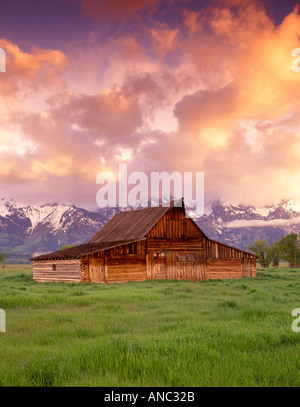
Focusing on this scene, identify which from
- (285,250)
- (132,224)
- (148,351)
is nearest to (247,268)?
(132,224)

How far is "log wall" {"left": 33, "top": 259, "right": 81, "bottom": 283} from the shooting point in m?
37.6

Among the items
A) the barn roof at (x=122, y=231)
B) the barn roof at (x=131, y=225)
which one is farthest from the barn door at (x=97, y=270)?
the barn roof at (x=131, y=225)

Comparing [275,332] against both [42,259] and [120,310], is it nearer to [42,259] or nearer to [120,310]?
[120,310]

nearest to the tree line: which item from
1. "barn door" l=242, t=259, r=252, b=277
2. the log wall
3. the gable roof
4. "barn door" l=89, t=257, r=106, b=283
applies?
"barn door" l=242, t=259, r=252, b=277

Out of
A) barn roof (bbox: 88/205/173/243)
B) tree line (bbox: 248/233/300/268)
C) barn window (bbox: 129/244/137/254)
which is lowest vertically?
tree line (bbox: 248/233/300/268)

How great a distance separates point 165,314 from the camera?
14.4 metres

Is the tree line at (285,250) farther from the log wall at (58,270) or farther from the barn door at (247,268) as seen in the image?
the log wall at (58,270)

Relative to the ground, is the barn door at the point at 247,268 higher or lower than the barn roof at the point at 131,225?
lower

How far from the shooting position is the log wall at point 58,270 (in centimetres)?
3761

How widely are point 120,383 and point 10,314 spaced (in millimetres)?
10292

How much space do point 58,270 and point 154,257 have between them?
11.0 m

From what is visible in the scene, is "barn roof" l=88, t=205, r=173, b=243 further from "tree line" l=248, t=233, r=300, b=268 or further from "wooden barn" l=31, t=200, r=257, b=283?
"tree line" l=248, t=233, r=300, b=268

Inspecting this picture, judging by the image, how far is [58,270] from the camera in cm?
4128

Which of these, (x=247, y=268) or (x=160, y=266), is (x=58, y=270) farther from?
(x=247, y=268)
